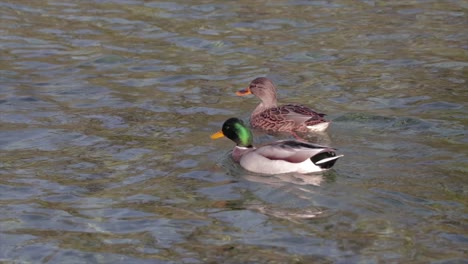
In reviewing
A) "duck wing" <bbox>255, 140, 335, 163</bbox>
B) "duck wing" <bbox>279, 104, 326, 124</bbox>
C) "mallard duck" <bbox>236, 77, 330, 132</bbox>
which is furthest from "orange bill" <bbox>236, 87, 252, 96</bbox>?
"duck wing" <bbox>255, 140, 335, 163</bbox>

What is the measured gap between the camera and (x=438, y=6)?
64.2ft

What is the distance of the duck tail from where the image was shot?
11336 millimetres

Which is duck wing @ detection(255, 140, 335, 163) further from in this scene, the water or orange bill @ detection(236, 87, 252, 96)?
orange bill @ detection(236, 87, 252, 96)

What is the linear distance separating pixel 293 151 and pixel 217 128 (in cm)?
215

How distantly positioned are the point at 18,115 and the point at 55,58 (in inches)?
117

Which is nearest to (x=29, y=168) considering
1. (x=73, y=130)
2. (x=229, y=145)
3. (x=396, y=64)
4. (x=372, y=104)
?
(x=73, y=130)

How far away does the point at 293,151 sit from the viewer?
11539 mm

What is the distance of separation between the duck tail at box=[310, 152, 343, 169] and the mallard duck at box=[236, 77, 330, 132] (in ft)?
5.82

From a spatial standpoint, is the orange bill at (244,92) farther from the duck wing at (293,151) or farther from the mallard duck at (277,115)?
the duck wing at (293,151)

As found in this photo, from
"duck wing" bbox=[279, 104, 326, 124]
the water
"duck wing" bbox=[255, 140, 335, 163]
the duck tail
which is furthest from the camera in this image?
"duck wing" bbox=[279, 104, 326, 124]

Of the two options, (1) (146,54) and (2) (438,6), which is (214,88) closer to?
(1) (146,54)

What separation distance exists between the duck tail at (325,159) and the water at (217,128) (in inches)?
5.2

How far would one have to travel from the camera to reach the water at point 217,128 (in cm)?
962

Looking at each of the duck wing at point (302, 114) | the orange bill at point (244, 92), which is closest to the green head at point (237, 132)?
the duck wing at point (302, 114)
